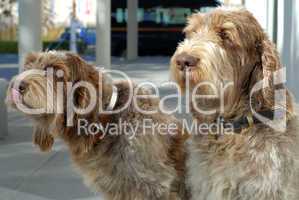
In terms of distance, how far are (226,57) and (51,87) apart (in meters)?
1.20

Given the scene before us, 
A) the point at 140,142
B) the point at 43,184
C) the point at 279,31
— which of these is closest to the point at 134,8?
the point at 279,31

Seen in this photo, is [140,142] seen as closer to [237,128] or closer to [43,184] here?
[237,128]

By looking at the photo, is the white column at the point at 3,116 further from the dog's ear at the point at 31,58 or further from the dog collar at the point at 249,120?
the dog collar at the point at 249,120

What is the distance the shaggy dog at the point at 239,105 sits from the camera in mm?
3617

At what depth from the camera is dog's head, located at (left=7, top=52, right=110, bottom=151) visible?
415 cm

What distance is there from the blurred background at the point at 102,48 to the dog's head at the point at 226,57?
2.02 feet

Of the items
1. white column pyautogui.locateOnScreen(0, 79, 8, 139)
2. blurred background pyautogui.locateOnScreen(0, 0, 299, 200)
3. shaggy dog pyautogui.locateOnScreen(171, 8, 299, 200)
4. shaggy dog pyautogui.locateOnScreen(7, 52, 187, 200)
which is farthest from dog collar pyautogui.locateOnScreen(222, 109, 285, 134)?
white column pyautogui.locateOnScreen(0, 79, 8, 139)

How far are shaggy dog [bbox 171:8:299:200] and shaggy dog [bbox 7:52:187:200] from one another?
545mm

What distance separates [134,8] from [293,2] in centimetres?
1974

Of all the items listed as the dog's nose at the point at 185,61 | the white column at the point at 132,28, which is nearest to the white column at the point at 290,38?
the dog's nose at the point at 185,61

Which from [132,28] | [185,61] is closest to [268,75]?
[185,61]

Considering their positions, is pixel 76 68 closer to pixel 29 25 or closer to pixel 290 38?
pixel 290 38

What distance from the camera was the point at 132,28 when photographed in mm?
27078

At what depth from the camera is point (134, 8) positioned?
88.6 feet
